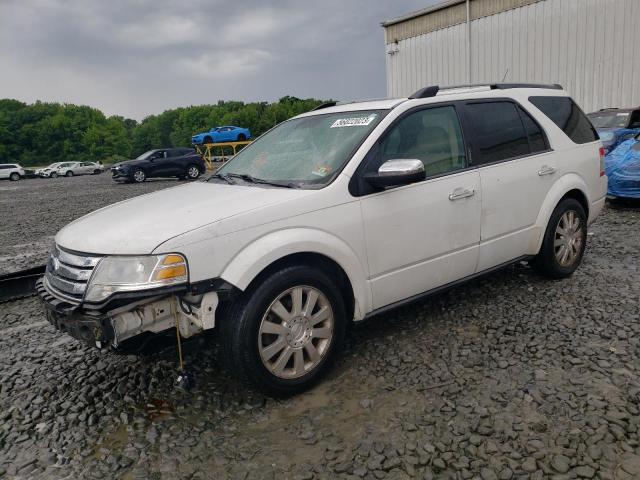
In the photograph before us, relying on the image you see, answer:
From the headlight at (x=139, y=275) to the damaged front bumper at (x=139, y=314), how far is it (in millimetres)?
42

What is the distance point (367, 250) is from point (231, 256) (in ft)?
2.92

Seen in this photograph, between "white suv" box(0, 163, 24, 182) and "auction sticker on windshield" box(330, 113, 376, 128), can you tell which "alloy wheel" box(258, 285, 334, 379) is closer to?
"auction sticker on windshield" box(330, 113, 376, 128)

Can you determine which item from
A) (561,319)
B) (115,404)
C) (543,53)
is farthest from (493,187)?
(543,53)

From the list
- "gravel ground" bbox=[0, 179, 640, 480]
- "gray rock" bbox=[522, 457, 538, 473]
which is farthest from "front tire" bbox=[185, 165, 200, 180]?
"gray rock" bbox=[522, 457, 538, 473]

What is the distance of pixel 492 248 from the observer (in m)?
3.89

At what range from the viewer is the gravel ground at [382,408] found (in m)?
2.33

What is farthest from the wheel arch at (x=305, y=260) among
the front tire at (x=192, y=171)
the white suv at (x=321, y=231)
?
the front tire at (x=192, y=171)

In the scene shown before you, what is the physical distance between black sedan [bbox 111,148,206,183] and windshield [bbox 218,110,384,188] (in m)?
20.6

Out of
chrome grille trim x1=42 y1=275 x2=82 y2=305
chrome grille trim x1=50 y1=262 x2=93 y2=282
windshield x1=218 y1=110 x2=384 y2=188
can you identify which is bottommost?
chrome grille trim x1=42 y1=275 x2=82 y2=305

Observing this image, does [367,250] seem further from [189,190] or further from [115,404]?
[115,404]

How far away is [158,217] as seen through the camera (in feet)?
9.39

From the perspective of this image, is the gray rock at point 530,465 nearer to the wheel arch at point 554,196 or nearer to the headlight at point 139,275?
the headlight at point 139,275

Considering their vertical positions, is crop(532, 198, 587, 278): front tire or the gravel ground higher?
crop(532, 198, 587, 278): front tire

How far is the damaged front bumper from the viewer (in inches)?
98.8
